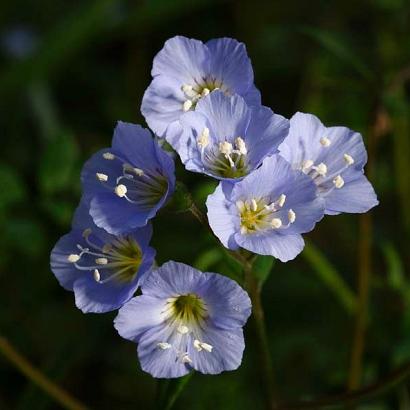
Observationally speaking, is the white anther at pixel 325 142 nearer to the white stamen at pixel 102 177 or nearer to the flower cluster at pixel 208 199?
the flower cluster at pixel 208 199

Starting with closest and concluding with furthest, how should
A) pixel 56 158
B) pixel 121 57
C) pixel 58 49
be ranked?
pixel 56 158 < pixel 58 49 < pixel 121 57

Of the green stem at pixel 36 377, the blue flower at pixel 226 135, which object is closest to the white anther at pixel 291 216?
the blue flower at pixel 226 135

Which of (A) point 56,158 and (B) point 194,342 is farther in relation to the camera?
(A) point 56,158

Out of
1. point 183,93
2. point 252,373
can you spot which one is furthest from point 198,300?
point 252,373

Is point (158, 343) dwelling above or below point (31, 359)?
above

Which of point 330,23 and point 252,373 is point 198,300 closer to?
point 252,373

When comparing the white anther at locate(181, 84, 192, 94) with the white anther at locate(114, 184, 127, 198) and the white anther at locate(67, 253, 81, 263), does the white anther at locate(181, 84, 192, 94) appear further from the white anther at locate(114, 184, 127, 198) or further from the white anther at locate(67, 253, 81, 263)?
the white anther at locate(67, 253, 81, 263)

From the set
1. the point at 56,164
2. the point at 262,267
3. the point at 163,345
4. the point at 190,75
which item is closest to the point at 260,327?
the point at 262,267

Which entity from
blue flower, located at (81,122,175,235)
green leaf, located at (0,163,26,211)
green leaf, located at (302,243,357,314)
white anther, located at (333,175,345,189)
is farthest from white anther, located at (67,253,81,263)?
green leaf, located at (302,243,357,314)
